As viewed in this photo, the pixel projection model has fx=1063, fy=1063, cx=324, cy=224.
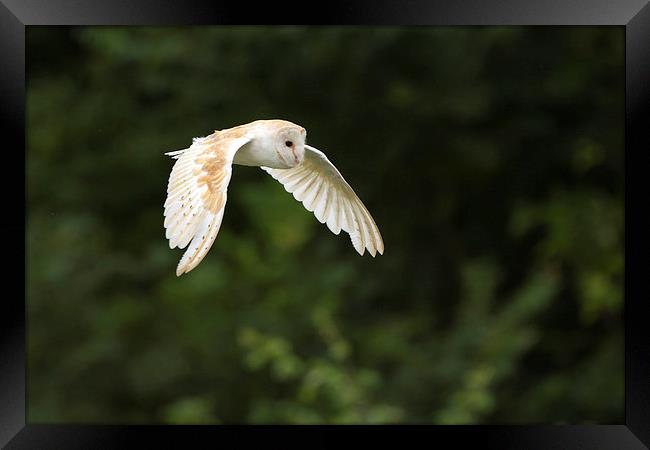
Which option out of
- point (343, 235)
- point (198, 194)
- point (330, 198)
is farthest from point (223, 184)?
point (343, 235)

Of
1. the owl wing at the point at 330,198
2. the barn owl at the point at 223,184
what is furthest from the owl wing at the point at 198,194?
the owl wing at the point at 330,198

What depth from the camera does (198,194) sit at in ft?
4.73

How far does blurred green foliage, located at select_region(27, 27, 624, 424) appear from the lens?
4.70m

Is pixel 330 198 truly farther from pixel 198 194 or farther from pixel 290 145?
pixel 198 194

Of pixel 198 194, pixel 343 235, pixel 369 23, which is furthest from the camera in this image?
pixel 343 235

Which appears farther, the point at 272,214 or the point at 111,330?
the point at 111,330

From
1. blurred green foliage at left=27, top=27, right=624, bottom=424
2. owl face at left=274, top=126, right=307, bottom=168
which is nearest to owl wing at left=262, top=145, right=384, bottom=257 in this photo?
owl face at left=274, top=126, right=307, bottom=168

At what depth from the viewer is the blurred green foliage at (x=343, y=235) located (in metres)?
4.70

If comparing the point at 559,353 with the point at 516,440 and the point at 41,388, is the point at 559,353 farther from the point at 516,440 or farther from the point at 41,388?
the point at 516,440

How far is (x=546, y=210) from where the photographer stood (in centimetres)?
482

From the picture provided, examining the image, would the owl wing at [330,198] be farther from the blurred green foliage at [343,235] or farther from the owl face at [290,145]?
the blurred green foliage at [343,235]

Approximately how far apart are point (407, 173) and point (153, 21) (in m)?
3.24

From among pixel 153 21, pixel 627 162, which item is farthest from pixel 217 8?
pixel 627 162

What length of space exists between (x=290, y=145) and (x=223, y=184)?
0.13 metres
